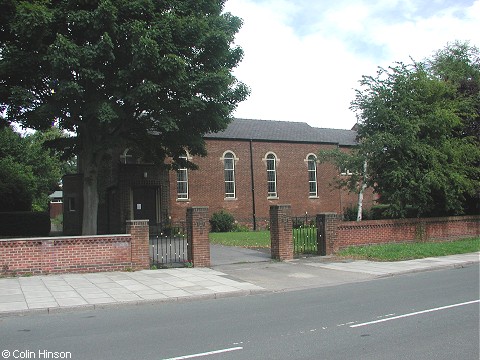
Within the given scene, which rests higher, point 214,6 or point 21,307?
point 214,6

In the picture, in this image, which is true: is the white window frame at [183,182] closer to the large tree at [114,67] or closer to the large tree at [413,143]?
the large tree at [114,67]

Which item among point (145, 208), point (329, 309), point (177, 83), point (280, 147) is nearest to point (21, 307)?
point (329, 309)

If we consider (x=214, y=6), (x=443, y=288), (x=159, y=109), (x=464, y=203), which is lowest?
(x=443, y=288)

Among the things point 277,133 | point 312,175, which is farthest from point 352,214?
point 277,133

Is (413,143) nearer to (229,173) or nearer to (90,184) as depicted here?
(90,184)

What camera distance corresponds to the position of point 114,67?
18.1 meters

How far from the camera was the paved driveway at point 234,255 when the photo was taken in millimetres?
16328

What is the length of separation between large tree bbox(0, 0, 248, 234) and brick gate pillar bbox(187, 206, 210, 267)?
4.44 metres

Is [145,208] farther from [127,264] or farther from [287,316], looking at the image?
[287,316]

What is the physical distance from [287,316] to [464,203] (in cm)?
2110

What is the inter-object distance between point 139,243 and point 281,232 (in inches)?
207

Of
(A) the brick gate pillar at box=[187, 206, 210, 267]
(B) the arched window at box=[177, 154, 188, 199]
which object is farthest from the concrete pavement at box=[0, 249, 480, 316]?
(B) the arched window at box=[177, 154, 188, 199]

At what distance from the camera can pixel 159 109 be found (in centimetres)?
1880

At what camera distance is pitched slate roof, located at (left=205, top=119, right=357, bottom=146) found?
3472 centimetres
